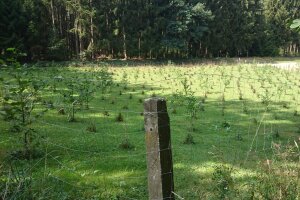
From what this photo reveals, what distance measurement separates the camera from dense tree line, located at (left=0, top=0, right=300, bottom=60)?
3075 cm

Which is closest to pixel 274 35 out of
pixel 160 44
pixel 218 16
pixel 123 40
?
pixel 218 16

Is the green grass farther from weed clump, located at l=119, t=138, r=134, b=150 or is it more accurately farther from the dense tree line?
the dense tree line

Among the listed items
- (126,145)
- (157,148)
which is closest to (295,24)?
(157,148)

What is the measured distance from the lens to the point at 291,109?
477 inches

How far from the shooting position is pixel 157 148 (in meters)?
2.85

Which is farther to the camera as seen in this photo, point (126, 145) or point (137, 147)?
point (137, 147)

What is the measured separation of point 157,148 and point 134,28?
121 feet

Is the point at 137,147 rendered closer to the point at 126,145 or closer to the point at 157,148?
the point at 126,145

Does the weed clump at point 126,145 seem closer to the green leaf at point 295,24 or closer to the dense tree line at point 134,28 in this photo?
the green leaf at point 295,24

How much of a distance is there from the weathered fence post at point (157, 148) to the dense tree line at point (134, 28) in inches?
1040

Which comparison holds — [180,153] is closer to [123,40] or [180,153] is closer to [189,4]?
[123,40]

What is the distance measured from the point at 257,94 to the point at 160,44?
1014 inches

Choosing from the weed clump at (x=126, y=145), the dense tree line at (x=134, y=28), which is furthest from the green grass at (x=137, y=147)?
the dense tree line at (x=134, y=28)

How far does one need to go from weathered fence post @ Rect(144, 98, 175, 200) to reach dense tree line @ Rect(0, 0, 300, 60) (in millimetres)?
26413
